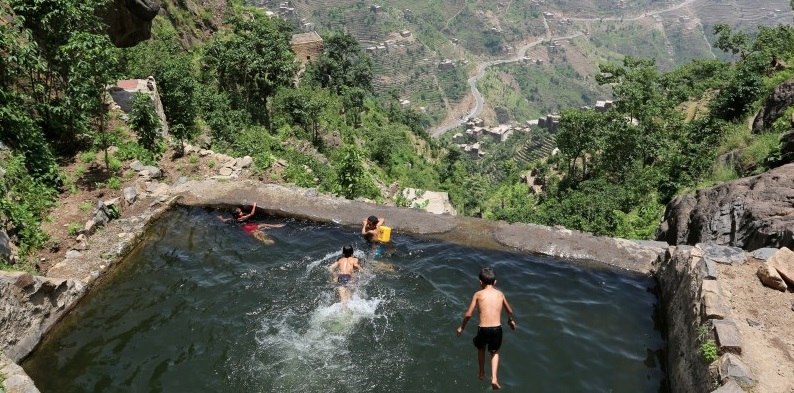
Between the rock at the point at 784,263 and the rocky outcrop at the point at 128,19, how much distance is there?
2022 cm

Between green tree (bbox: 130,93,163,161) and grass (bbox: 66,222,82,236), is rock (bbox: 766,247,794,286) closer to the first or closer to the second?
grass (bbox: 66,222,82,236)

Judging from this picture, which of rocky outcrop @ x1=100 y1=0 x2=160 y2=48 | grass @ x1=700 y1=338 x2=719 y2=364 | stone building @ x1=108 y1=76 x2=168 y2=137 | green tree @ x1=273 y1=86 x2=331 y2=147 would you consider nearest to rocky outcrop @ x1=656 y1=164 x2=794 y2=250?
grass @ x1=700 y1=338 x2=719 y2=364

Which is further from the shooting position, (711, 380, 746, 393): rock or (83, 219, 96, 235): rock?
(83, 219, 96, 235): rock

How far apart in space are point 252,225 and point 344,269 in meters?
3.54

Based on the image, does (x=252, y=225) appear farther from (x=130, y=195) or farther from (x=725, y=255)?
(x=725, y=255)

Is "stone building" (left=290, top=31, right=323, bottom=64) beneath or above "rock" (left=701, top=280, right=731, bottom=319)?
above

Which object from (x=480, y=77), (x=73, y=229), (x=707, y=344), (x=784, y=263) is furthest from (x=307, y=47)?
(x=480, y=77)

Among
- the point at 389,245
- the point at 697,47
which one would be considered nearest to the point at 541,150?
the point at 389,245

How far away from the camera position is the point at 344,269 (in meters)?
9.41

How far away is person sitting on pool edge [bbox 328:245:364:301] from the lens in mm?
9266

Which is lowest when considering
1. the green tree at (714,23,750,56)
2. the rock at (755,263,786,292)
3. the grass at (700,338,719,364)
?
the grass at (700,338,719,364)

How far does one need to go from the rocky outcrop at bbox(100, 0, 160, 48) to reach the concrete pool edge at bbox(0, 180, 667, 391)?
28.3 feet

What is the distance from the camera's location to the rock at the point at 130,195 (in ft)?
39.4

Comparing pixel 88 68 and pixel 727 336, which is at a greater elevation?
pixel 88 68
